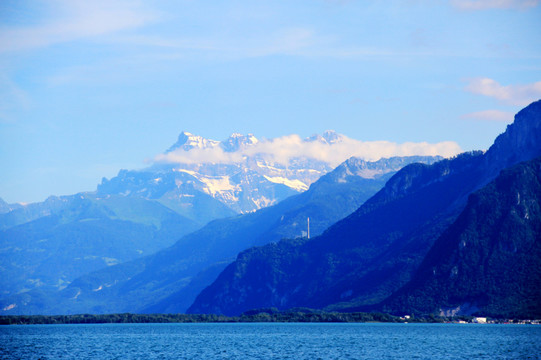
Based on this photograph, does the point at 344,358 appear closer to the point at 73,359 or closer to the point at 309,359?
the point at 309,359

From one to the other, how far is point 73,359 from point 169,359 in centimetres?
2103

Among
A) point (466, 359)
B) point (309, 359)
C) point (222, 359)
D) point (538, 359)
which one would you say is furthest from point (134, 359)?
point (538, 359)

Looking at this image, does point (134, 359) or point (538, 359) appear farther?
point (134, 359)

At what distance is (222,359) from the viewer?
199 meters

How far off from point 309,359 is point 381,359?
16079 millimetres

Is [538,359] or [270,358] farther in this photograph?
[270,358]

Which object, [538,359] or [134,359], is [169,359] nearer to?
[134,359]

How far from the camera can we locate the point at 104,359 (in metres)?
198

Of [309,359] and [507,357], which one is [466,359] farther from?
[309,359]

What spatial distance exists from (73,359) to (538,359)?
327ft

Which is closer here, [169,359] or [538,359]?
[538,359]

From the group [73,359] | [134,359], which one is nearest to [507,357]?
[134,359]

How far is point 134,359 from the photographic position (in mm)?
198625

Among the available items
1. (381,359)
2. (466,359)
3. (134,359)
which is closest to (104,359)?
(134,359)
